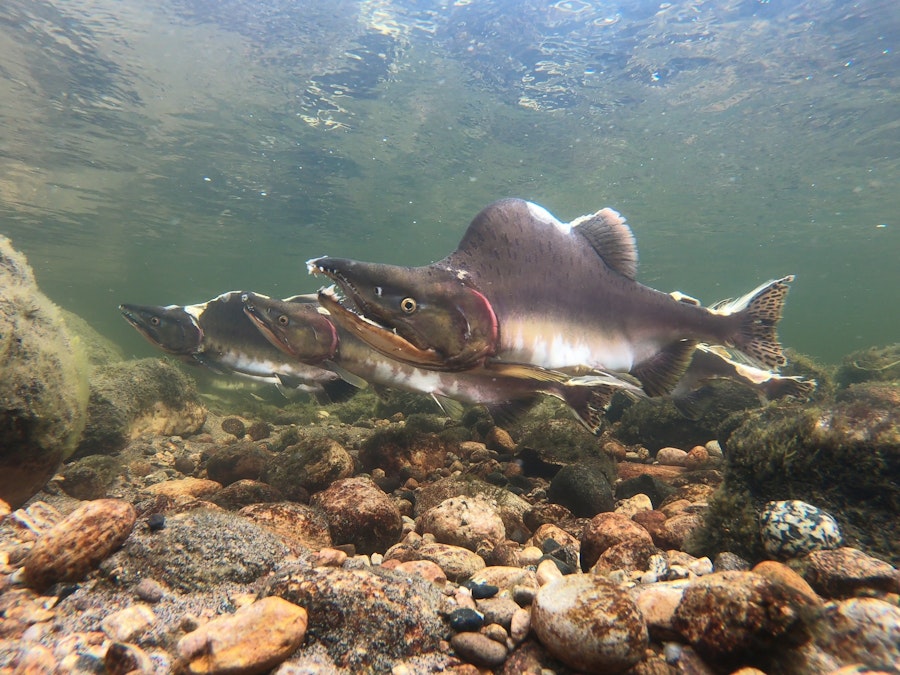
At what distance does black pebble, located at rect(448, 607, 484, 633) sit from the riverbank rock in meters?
5.48

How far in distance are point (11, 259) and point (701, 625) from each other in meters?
5.07

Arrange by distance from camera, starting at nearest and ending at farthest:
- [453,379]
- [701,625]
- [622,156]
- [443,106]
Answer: [701,625], [453,379], [443,106], [622,156]

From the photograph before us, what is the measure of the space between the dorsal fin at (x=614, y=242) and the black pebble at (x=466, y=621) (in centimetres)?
297

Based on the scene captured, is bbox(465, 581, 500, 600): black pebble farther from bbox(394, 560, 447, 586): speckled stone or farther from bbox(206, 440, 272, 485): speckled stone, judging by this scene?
bbox(206, 440, 272, 485): speckled stone

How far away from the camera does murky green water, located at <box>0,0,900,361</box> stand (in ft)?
47.5

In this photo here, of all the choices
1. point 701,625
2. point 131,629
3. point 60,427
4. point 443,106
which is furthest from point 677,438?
point 443,106

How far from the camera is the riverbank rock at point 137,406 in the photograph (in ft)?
A: 17.6

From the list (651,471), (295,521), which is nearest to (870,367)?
(651,471)

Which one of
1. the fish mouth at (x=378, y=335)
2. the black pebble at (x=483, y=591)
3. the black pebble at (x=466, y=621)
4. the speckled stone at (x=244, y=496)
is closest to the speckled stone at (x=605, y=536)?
the black pebble at (x=483, y=591)

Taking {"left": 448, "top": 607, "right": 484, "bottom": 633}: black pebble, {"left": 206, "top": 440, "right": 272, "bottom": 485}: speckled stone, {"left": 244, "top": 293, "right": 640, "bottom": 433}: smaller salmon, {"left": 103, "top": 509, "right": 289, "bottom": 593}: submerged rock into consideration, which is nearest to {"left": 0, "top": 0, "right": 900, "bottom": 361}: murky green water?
{"left": 244, "top": 293, "right": 640, "bottom": 433}: smaller salmon

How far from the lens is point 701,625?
A: 5.08 ft

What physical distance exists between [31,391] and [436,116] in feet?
64.0

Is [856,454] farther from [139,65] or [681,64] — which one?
[139,65]

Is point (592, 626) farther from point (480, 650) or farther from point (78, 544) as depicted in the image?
point (78, 544)
